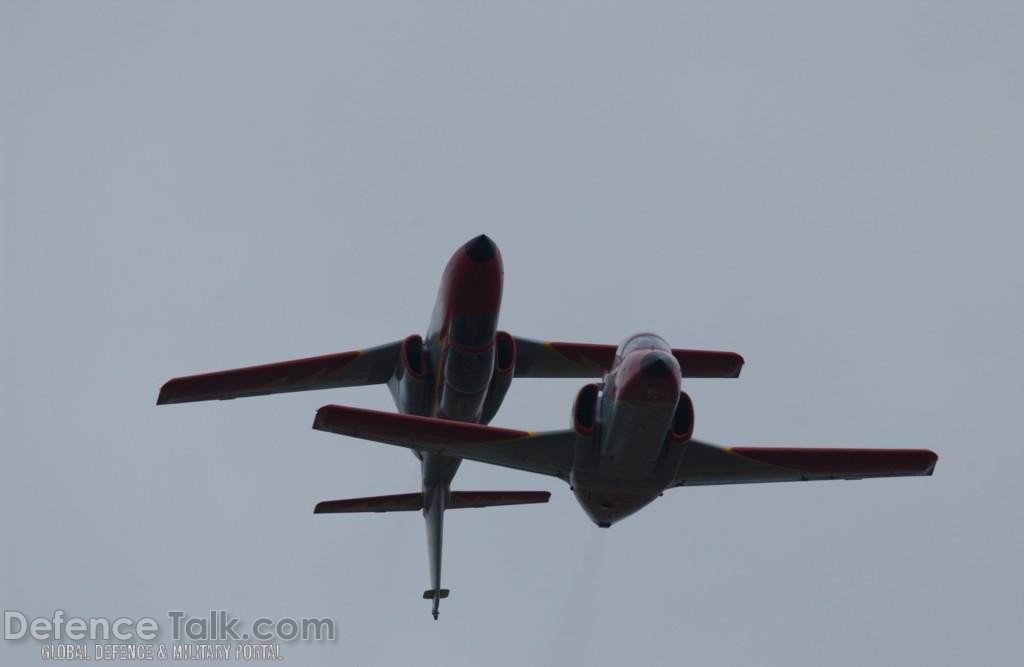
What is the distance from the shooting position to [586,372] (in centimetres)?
3222

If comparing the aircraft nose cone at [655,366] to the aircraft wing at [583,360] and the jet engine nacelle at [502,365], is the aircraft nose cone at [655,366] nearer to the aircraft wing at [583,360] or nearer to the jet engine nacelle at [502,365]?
the jet engine nacelle at [502,365]

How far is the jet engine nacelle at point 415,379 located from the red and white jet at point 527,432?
0.03m

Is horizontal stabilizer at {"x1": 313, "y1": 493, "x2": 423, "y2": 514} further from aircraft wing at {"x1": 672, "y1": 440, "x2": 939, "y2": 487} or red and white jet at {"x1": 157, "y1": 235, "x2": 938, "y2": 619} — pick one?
aircraft wing at {"x1": 672, "y1": 440, "x2": 939, "y2": 487}

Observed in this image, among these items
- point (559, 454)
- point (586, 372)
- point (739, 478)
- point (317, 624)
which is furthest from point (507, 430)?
point (317, 624)

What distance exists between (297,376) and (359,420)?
6.79 m

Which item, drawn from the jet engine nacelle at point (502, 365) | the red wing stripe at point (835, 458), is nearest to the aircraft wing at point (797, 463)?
the red wing stripe at point (835, 458)

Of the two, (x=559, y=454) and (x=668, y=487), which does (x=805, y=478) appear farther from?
(x=559, y=454)

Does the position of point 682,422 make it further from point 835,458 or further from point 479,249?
point 479,249

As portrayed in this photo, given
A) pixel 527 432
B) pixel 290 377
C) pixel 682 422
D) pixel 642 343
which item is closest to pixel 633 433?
pixel 682 422

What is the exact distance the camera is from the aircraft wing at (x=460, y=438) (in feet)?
76.9

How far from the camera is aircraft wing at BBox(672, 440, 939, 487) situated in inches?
1017

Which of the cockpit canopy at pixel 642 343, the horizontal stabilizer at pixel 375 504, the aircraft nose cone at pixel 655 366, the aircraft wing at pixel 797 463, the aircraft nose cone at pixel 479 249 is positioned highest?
the aircraft nose cone at pixel 479 249

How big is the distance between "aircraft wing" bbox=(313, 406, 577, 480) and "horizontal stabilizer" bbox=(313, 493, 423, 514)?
22.0 ft

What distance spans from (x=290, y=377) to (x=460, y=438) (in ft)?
21.6
